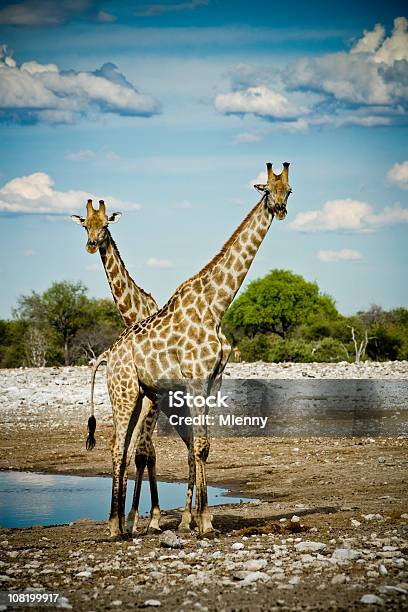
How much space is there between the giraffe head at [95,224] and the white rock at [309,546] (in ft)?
13.8

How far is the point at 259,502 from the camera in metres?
11.7

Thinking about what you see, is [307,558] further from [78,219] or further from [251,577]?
[78,219]

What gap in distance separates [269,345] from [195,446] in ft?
95.7

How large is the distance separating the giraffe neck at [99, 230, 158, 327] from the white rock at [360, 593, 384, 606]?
17.0 ft

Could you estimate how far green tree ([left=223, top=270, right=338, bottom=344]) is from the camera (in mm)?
47906

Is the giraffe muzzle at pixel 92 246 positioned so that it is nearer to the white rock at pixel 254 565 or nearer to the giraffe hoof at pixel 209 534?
the giraffe hoof at pixel 209 534

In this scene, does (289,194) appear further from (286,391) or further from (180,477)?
(286,391)

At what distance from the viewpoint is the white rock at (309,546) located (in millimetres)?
8328

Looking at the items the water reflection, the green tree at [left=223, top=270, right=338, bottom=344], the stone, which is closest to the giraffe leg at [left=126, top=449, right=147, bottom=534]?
the stone

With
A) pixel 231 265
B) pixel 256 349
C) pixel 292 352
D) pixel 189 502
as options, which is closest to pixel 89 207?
pixel 231 265

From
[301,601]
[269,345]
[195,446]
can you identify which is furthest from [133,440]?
[269,345]

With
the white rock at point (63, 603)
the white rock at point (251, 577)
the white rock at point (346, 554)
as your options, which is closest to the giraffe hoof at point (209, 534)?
the white rock at point (346, 554)

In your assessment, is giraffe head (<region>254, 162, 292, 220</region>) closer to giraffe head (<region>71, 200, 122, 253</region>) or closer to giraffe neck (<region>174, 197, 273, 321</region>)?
giraffe neck (<region>174, 197, 273, 321</region>)

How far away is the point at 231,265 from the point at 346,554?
3.20 metres
